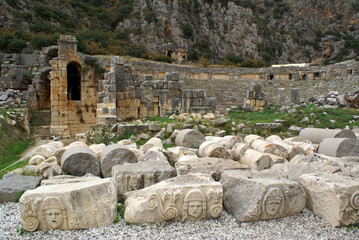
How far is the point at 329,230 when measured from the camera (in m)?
4.16

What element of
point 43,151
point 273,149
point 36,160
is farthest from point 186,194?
point 43,151

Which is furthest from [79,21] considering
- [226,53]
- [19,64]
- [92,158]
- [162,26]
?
[92,158]

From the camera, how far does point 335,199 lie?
4234 millimetres

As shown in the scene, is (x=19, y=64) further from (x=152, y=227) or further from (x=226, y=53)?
(x=226, y=53)

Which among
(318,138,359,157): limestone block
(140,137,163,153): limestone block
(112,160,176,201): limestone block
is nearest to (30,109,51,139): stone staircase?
(140,137,163,153): limestone block

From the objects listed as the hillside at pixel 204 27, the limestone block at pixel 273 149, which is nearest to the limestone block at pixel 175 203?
the limestone block at pixel 273 149

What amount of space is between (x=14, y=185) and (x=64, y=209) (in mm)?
1927

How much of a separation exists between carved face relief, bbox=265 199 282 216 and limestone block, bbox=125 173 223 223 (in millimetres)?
746

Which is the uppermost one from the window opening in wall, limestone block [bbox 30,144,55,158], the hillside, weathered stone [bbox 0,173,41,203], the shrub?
the hillside

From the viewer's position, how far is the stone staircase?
16.9 metres

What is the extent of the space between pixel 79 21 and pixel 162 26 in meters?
13.5

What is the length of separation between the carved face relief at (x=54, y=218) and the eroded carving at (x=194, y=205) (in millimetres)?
1868

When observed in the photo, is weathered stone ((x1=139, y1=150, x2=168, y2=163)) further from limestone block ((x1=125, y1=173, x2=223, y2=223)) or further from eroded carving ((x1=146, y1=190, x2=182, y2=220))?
eroded carving ((x1=146, y1=190, x2=182, y2=220))

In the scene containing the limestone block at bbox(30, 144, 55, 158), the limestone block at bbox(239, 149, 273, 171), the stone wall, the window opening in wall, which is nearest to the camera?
the limestone block at bbox(239, 149, 273, 171)
